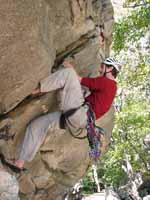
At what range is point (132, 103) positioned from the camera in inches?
1152

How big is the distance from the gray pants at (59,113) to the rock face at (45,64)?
0.95ft

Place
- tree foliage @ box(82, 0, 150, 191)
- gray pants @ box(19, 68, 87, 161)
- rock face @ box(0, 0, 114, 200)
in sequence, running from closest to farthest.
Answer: rock face @ box(0, 0, 114, 200) → gray pants @ box(19, 68, 87, 161) → tree foliage @ box(82, 0, 150, 191)

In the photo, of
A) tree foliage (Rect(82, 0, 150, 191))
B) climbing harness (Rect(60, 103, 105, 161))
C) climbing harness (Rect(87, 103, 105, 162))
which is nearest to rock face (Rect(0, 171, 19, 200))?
climbing harness (Rect(60, 103, 105, 161))

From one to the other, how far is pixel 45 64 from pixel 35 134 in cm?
135

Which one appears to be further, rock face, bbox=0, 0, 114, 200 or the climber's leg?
the climber's leg

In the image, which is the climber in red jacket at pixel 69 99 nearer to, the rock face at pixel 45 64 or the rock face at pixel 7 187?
the rock face at pixel 45 64

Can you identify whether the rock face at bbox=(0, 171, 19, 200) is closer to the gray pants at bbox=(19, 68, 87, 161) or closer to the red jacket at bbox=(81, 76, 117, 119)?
the gray pants at bbox=(19, 68, 87, 161)

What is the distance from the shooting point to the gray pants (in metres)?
7.39

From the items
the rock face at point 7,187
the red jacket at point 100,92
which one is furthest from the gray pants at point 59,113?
the rock face at point 7,187

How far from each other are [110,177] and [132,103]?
46.0 ft

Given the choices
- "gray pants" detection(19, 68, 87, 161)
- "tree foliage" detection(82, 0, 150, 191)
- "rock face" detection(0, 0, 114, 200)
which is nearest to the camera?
"rock face" detection(0, 0, 114, 200)

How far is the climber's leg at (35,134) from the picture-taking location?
7477 millimetres

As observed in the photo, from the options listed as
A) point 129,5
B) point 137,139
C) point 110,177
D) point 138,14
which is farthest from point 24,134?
point 110,177

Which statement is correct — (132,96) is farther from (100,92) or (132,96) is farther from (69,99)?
(69,99)
